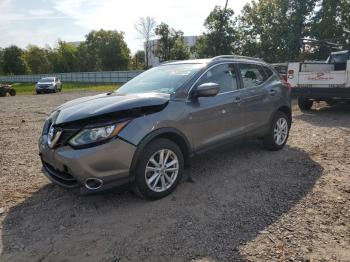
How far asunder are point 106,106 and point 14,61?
297 ft

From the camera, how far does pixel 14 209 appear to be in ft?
13.2

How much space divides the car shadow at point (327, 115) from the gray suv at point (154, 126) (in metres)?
3.94

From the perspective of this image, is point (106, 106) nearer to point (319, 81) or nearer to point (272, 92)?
point (272, 92)

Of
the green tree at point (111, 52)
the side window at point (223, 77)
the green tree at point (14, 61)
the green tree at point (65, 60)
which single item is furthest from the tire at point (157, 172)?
the green tree at point (14, 61)

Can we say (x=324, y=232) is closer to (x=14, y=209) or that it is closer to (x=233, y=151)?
(x=233, y=151)

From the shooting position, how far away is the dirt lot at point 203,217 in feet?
10.2

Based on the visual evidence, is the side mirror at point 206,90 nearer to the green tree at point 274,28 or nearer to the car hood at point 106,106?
the car hood at point 106,106

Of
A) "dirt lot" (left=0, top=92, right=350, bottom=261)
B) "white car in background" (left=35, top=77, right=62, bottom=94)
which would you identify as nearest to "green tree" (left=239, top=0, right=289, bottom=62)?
"white car in background" (left=35, top=77, right=62, bottom=94)

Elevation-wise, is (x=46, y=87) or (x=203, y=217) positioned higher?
(x=203, y=217)

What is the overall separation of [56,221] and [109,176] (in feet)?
2.55

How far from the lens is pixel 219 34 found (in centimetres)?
3600

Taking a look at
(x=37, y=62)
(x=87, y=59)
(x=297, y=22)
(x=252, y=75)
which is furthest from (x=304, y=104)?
(x=37, y=62)

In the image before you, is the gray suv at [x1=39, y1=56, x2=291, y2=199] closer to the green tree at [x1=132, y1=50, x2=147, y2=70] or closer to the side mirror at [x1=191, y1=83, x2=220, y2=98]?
the side mirror at [x1=191, y1=83, x2=220, y2=98]

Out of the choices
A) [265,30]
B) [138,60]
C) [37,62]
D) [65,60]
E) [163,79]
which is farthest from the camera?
[37,62]
